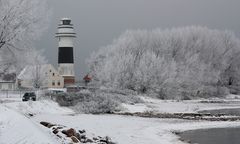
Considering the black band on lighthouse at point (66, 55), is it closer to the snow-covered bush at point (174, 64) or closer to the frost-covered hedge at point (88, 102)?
the snow-covered bush at point (174, 64)

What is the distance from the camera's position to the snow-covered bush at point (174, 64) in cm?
8212

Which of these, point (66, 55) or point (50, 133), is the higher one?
point (66, 55)

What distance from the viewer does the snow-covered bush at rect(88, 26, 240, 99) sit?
269 ft

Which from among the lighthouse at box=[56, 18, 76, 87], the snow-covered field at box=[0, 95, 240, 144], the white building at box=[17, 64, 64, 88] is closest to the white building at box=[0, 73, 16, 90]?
the white building at box=[17, 64, 64, 88]

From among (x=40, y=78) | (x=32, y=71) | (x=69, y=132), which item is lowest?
(x=69, y=132)

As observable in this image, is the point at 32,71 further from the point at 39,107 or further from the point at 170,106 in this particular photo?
the point at 39,107

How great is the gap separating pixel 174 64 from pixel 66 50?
1923 centimetres

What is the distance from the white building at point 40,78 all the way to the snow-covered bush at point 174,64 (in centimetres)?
786

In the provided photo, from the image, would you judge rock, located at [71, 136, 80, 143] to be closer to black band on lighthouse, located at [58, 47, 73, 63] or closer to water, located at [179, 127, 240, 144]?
water, located at [179, 127, 240, 144]

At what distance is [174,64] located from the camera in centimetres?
8838

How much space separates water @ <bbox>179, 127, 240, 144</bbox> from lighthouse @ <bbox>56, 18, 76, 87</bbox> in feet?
177

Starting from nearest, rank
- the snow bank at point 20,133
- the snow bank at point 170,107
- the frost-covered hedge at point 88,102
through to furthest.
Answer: the snow bank at point 20,133 → the frost-covered hedge at point 88,102 → the snow bank at point 170,107

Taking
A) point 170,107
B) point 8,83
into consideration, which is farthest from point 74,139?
point 8,83

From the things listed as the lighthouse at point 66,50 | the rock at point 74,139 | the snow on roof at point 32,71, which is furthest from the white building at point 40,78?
the rock at point 74,139
